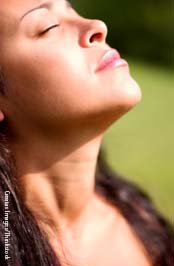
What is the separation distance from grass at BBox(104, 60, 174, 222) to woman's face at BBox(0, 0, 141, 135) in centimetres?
188

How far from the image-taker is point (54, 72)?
9.71 feet

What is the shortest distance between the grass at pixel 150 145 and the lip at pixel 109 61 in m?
1.87

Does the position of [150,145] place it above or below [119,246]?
below

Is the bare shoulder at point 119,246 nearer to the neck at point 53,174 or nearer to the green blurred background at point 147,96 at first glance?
the neck at point 53,174

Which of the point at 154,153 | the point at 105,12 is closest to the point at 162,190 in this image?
the point at 154,153

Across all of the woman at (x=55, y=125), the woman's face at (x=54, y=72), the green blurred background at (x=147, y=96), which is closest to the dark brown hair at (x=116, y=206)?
the woman at (x=55, y=125)

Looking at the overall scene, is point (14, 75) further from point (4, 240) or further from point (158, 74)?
point (158, 74)

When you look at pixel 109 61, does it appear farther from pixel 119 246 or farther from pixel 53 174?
pixel 119 246

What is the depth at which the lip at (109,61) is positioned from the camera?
2980mm

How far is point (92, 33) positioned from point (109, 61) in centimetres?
15

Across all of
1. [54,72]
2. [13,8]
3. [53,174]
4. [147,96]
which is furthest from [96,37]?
[147,96]

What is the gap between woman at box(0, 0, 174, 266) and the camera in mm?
2934

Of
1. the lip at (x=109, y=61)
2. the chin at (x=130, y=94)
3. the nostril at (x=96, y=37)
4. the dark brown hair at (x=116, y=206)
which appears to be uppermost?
the nostril at (x=96, y=37)

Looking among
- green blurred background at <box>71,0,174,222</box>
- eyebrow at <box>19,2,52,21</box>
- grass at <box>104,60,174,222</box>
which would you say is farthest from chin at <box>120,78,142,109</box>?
green blurred background at <box>71,0,174,222</box>
